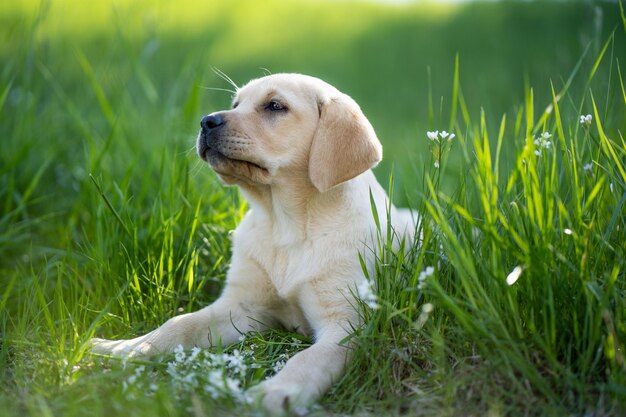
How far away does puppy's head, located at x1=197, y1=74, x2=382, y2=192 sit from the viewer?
2.92 m

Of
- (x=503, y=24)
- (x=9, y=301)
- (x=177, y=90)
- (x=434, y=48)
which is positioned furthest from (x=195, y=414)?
(x=503, y=24)

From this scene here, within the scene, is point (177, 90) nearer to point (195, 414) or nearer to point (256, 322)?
point (256, 322)

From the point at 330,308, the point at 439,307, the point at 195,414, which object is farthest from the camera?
the point at 330,308

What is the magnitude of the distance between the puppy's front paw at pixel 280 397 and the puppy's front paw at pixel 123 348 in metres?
0.66

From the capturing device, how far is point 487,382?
91.5 inches

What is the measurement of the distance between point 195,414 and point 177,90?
3.20m

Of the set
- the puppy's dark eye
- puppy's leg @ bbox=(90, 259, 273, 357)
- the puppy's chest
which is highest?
the puppy's dark eye

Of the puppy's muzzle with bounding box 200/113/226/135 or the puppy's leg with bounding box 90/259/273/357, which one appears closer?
the puppy's leg with bounding box 90/259/273/357

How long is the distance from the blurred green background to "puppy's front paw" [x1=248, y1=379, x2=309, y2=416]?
53.1 inches

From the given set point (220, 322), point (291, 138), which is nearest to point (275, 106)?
point (291, 138)

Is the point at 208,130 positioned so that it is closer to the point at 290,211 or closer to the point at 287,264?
the point at 290,211

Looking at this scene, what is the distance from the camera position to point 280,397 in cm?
229

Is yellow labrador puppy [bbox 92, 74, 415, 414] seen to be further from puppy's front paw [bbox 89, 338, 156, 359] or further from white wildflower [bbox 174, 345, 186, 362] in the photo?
white wildflower [bbox 174, 345, 186, 362]

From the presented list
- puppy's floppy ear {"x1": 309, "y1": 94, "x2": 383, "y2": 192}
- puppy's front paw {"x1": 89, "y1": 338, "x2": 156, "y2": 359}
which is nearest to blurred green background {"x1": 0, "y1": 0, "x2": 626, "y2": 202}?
puppy's floppy ear {"x1": 309, "y1": 94, "x2": 383, "y2": 192}
